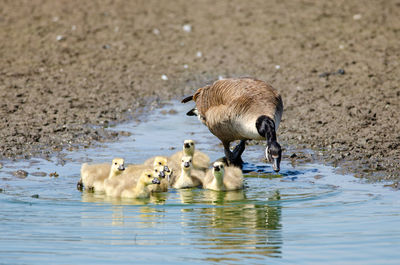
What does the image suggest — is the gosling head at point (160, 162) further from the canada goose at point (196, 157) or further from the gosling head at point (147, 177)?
the canada goose at point (196, 157)

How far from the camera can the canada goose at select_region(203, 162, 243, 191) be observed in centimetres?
848

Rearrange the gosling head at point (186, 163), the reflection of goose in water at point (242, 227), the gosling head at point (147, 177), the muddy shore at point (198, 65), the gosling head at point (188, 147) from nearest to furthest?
the reflection of goose in water at point (242, 227)
the gosling head at point (147, 177)
the gosling head at point (186, 163)
the gosling head at point (188, 147)
the muddy shore at point (198, 65)

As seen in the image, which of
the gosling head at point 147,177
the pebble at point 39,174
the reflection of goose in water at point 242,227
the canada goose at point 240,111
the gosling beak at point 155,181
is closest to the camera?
the reflection of goose in water at point 242,227

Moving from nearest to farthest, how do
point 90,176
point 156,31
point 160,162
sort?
point 90,176, point 160,162, point 156,31

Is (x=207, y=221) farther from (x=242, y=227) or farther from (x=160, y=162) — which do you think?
(x=160, y=162)

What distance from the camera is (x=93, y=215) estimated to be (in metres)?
7.06

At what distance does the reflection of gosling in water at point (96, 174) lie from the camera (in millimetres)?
8352

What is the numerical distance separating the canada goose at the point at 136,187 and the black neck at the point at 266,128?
1.31 m

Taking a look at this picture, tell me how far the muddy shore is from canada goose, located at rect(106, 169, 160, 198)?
2.11 meters

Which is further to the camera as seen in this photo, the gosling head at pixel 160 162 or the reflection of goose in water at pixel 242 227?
the gosling head at pixel 160 162

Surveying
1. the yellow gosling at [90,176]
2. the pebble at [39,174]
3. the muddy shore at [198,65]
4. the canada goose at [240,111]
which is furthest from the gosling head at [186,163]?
the muddy shore at [198,65]

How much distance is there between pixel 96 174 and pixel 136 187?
57 centimetres

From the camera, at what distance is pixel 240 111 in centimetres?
903

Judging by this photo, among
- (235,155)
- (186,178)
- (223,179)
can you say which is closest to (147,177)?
(186,178)
